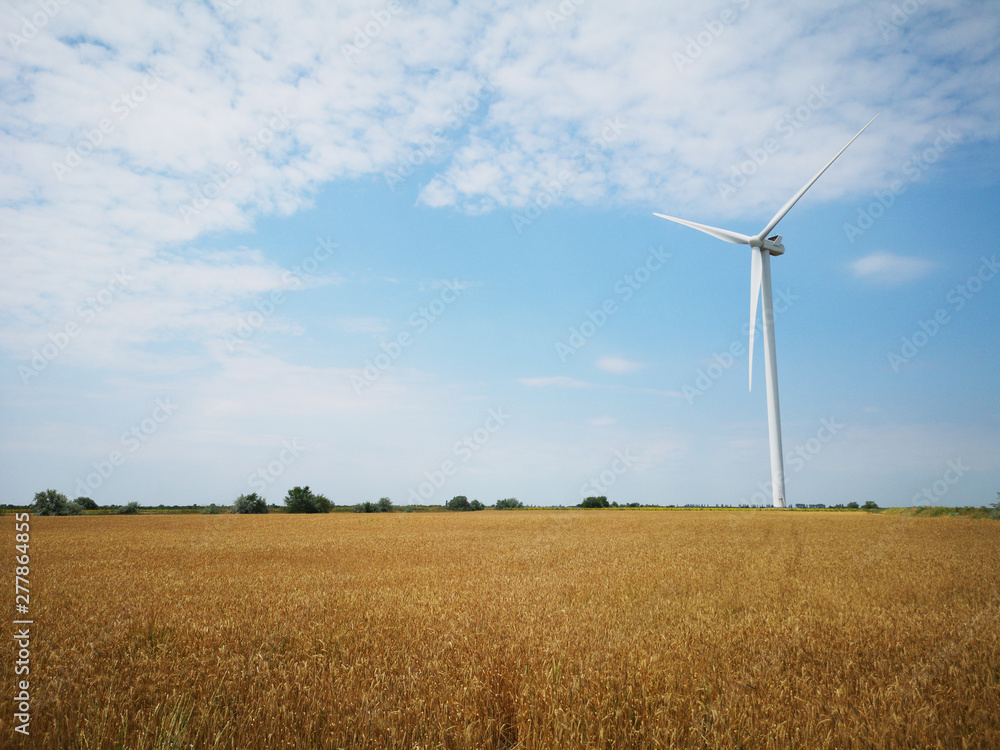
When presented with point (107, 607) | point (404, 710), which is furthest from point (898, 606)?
point (107, 607)

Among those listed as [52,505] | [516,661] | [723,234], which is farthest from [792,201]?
[52,505]

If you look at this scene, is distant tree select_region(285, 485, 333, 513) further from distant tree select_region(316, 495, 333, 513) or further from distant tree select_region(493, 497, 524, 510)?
distant tree select_region(493, 497, 524, 510)

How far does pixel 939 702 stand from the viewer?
178 inches

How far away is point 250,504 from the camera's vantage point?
210 feet

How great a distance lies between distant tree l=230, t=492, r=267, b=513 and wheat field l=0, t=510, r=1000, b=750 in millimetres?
58201

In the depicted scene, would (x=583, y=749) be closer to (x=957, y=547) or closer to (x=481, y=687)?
(x=481, y=687)

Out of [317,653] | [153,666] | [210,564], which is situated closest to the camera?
[153,666]

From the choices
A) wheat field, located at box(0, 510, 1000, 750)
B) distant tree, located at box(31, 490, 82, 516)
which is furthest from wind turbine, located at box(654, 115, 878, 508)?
distant tree, located at box(31, 490, 82, 516)

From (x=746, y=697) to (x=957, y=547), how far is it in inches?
803

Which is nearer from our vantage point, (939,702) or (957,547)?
(939,702)

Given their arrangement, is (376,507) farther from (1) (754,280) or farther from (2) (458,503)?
(1) (754,280)

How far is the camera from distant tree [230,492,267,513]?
63750mm

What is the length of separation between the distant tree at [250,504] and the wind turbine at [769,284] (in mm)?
61667

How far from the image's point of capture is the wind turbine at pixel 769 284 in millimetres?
48531
